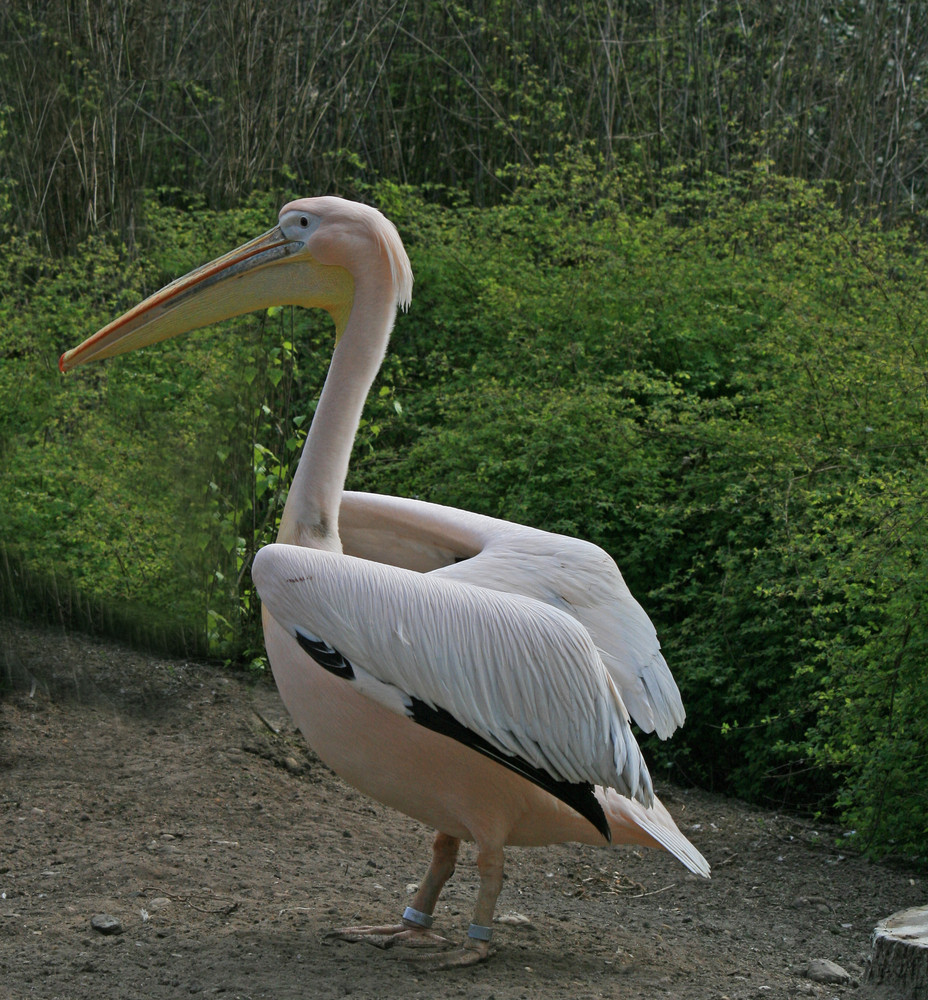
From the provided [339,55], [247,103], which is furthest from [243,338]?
[339,55]

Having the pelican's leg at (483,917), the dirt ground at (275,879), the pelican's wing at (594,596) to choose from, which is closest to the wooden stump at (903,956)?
the dirt ground at (275,879)

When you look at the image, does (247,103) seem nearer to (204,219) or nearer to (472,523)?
(204,219)

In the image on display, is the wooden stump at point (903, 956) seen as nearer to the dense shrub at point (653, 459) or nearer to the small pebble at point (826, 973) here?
the small pebble at point (826, 973)

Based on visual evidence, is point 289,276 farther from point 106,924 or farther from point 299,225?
point 106,924

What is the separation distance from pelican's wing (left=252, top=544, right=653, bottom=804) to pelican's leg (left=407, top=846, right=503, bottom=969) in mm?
263

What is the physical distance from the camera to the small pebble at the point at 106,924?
2.55 metres

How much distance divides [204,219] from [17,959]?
5.22 metres

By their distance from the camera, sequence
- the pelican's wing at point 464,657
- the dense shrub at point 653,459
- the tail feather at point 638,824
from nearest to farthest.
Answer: the pelican's wing at point 464,657 < the tail feather at point 638,824 < the dense shrub at point 653,459

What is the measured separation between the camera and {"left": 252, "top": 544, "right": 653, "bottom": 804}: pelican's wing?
89.7 inches

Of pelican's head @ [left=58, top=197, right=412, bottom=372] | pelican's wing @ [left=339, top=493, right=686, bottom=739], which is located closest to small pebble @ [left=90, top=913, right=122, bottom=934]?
pelican's wing @ [left=339, top=493, right=686, bottom=739]

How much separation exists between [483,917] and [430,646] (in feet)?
2.03

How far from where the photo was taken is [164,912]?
2689mm

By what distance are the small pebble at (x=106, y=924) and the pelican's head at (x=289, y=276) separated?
4.02ft

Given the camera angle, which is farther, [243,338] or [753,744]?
[243,338]
